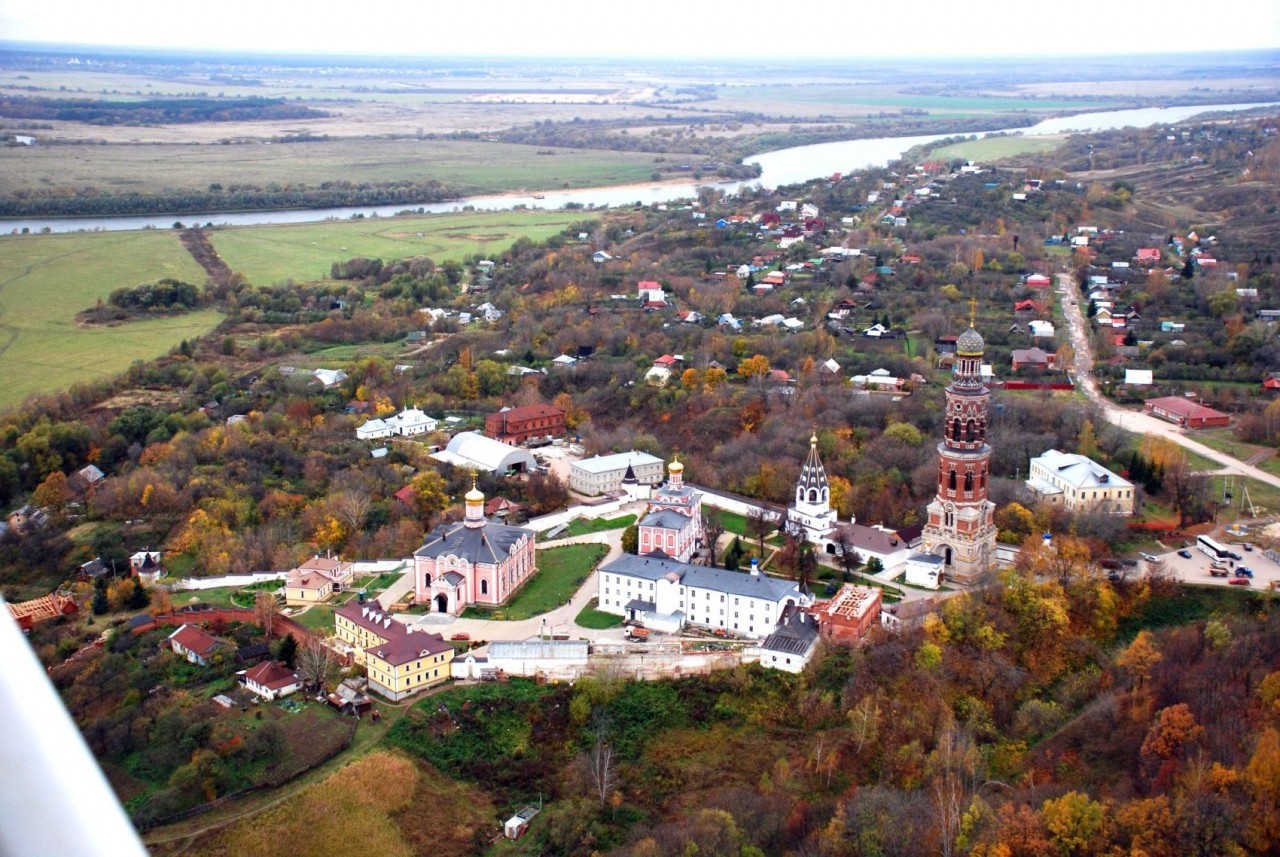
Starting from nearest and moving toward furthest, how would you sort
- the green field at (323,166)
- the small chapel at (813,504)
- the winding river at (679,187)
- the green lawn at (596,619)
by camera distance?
the green lawn at (596,619), the small chapel at (813,504), the green field at (323,166), the winding river at (679,187)

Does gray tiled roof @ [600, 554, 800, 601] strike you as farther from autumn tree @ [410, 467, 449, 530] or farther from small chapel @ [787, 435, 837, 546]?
autumn tree @ [410, 467, 449, 530]

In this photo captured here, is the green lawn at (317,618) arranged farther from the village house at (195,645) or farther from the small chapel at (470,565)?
the small chapel at (470,565)

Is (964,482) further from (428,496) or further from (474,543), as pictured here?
(428,496)

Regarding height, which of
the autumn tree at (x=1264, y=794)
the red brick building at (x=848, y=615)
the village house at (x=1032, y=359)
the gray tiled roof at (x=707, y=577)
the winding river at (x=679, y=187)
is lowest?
the winding river at (x=679, y=187)

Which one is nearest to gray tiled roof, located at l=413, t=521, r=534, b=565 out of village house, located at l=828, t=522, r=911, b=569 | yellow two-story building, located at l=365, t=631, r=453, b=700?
yellow two-story building, located at l=365, t=631, r=453, b=700

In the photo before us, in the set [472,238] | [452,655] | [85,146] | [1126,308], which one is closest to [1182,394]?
[1126,308]

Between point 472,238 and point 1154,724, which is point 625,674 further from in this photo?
point 472,238

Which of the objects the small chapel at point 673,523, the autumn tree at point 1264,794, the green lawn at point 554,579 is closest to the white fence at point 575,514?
the green lawn at point 554,579
